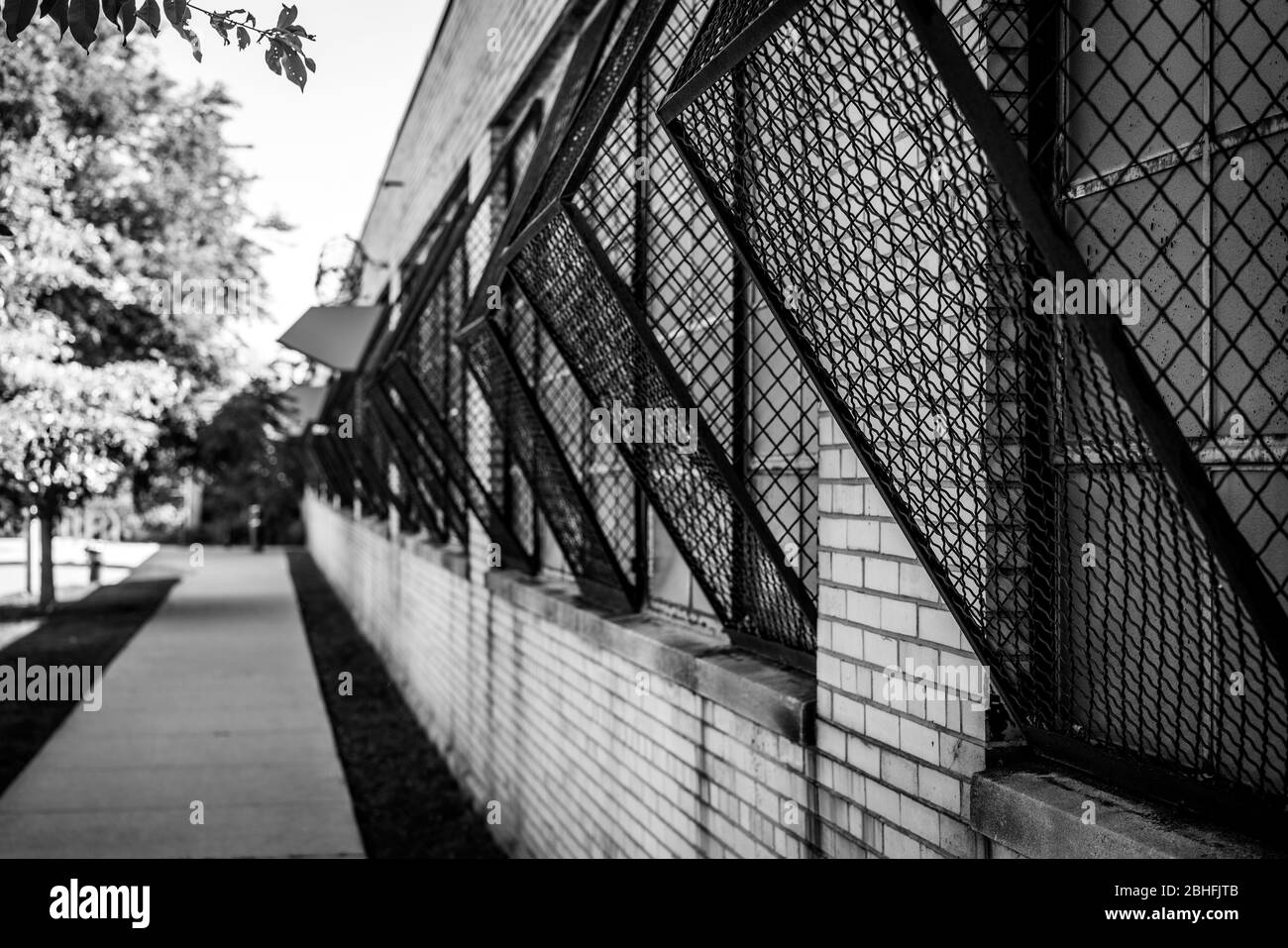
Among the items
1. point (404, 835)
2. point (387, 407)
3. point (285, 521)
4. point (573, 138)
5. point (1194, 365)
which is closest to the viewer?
point (1194, 365)

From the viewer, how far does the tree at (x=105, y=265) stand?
37.0 ft

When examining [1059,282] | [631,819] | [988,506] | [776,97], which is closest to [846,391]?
[988,506]

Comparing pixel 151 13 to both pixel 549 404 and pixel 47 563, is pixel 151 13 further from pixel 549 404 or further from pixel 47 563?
pixel 47 563

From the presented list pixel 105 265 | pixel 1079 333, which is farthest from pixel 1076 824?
pixel 105 265

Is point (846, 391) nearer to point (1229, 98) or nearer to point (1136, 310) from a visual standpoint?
point (1136, 310)

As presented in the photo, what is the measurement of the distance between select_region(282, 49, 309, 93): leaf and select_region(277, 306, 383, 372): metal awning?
7.30 m

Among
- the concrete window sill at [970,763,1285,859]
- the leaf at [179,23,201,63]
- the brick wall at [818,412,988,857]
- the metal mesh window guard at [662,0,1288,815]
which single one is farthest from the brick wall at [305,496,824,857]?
the leaf at [179,23,201,63]

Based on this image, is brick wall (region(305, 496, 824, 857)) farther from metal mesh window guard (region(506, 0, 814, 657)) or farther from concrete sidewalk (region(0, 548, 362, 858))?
concrete sidewalk (region(0, 548, 362, 858))

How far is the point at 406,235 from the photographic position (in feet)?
37.3

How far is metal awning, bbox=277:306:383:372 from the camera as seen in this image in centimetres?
983

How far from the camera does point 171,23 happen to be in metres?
2.31

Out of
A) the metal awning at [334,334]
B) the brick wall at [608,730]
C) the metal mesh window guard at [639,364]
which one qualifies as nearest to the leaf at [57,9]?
the metal mesh window guard at [639,364]
